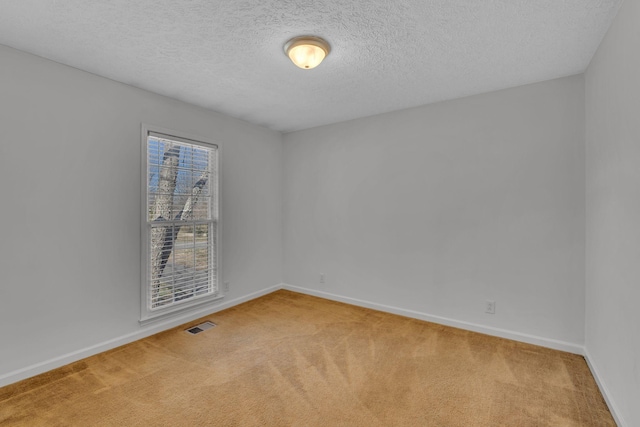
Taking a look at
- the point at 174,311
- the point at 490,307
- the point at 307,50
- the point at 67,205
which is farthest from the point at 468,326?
the point at 67,205

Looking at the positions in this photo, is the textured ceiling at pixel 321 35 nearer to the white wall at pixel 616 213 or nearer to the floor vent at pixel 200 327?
the white wall at pixel 616 213

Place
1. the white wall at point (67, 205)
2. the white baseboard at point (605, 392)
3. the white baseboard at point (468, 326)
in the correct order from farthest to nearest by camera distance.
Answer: the white baseboard at point (468, 326) → the white wall at point (67, 205) → the white baseboard at point (605, 392)

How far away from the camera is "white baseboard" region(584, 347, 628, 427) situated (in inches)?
68.9

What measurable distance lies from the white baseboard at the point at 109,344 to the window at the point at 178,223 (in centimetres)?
12

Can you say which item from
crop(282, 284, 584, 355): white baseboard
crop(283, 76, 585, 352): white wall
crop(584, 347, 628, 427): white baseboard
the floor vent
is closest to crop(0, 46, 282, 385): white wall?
the floor vent

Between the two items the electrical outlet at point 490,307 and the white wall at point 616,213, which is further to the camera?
the electrical outlet at point 490,307

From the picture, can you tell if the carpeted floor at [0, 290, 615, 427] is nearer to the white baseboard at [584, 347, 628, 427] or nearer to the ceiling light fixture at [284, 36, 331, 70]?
the white baseboard at [584, 347, 628, 427]

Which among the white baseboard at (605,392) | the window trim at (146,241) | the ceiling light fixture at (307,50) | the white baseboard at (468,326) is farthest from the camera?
the window trim at (146,241)

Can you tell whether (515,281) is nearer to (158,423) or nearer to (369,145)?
(369,145)

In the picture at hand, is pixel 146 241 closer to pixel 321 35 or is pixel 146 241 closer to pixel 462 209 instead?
pixel 321 35

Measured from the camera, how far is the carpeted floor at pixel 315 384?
6.06 ft

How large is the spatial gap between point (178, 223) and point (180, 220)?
48mm

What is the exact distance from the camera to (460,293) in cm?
319

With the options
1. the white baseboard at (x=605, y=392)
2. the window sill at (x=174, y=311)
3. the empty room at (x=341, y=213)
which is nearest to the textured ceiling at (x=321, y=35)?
the empty room at (x=341, y=213)
